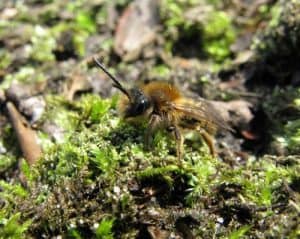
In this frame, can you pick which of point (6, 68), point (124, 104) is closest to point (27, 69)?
point (6, 68)

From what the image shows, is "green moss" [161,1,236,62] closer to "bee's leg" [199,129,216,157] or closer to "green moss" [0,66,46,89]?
"green moss" [0,66,46,89]

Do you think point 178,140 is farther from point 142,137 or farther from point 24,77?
point 24,77

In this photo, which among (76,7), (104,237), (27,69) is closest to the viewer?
(104,237)

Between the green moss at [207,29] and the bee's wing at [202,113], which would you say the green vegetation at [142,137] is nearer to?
the green moss at [207,29]

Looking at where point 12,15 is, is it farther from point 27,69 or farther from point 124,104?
point 124,104

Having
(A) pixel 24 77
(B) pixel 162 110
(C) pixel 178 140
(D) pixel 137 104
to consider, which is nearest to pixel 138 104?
(D) pixel 137 104

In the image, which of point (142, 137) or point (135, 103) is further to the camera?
point (142, 137)

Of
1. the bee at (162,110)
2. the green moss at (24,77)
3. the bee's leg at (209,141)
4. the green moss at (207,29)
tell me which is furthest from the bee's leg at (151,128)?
the green moss at (207,29)
